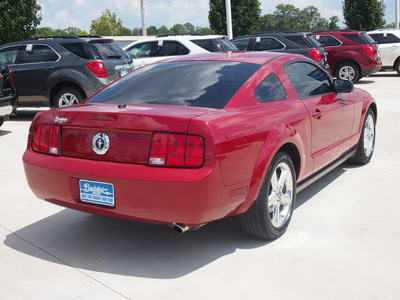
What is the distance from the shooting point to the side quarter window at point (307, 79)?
4.96 m

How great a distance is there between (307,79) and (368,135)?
1.93 metres

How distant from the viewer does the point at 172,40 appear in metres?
14.0

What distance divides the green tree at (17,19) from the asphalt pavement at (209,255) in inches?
673

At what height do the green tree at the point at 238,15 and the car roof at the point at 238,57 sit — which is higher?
the green tree at the point at 238,15

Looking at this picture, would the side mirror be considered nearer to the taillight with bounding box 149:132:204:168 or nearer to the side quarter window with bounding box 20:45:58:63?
the taillight with bounding box 149:132:204:168

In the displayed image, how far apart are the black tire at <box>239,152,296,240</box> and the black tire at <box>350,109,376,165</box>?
90.7 inches

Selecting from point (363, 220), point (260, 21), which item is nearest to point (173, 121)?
point (363, 220)

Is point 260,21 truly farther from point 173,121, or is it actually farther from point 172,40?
point 173,121

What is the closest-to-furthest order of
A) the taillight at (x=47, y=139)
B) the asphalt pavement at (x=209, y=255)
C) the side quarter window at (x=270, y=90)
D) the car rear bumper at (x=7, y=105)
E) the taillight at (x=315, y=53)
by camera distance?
the asphalt pavement at (x=209, y=255)
the taillight at (x=47, y=139)
the side quarter window at (x=270, y=90)
the car rear bumper at (x=7, y=105)
the taillight at (x=315, y=53)

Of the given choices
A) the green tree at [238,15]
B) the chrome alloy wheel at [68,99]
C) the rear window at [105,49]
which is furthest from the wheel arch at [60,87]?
the green tree at [238,15]

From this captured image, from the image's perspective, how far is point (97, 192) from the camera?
3.75 meters

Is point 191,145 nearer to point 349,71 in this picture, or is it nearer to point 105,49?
point 105,49

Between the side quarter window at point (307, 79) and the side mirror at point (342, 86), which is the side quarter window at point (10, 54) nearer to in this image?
the side quarter window at point (307, 79)

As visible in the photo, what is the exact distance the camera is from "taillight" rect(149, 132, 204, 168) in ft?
11.5
